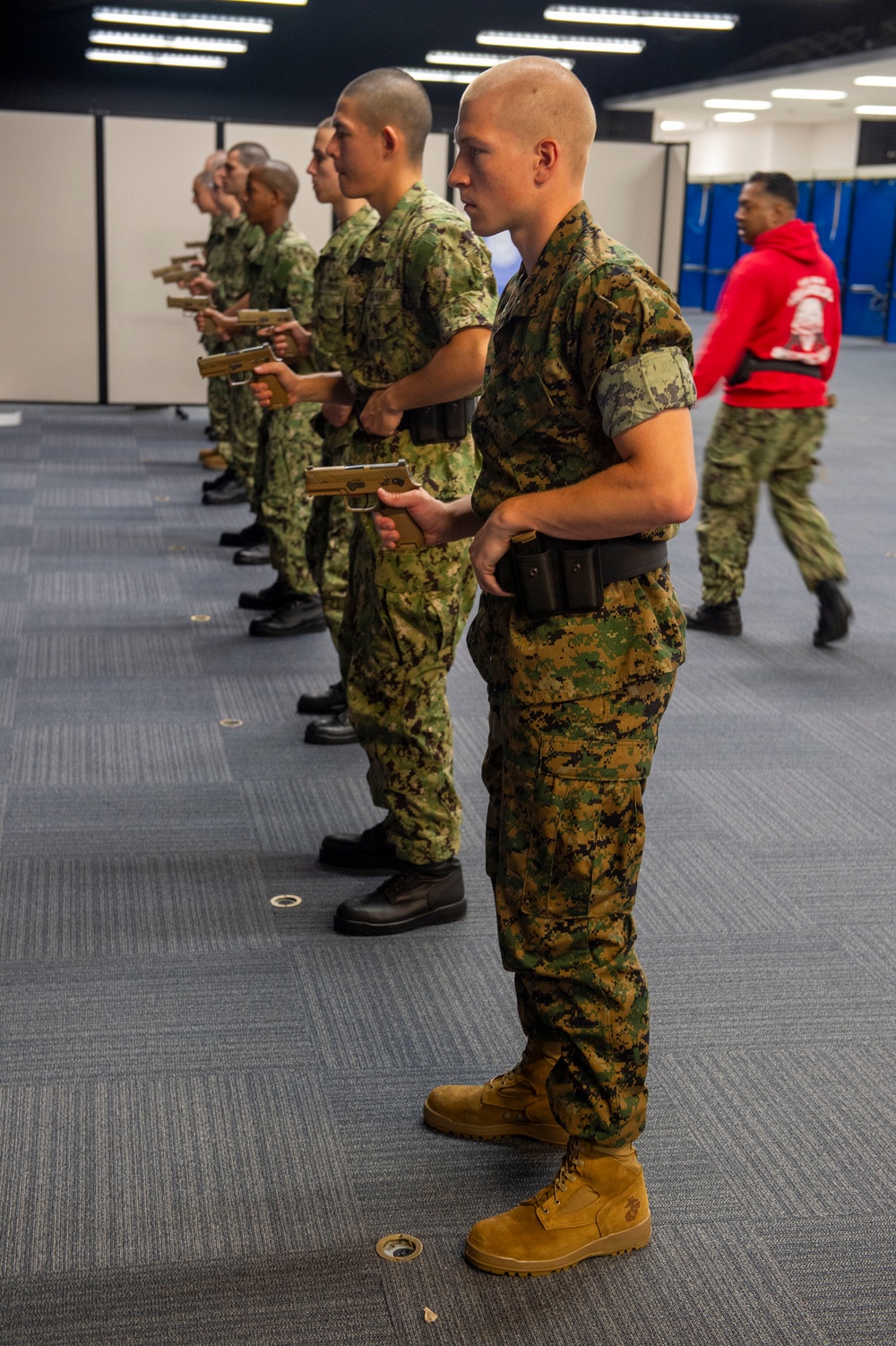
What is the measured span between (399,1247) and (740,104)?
17.8 m

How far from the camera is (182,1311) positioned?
162 centimetres

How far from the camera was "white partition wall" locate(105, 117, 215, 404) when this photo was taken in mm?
8586

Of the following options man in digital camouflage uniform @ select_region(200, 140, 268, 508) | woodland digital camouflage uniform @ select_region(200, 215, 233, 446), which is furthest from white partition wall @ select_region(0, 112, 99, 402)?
man in digital camouflage uniform @ select_region(200, 140, 268, 508)

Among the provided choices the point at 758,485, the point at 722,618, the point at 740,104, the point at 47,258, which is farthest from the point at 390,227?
the point at 740,104

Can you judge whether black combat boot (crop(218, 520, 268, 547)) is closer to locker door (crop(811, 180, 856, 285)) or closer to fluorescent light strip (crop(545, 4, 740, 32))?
fluorescent light strip (crop(545, 4, 740, 32))

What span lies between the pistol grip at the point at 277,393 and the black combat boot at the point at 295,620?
1.57 meters

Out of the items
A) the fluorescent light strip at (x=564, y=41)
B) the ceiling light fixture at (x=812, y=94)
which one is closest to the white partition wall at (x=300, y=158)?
the fluorescent light strip at (x=564, y=41)

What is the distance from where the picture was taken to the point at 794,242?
14.0 ft

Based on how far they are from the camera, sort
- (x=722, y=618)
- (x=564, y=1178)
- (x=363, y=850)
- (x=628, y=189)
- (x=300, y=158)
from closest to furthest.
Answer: (x=564, y=1178), (x=363, y=850), (x=722, y=618), (x=300, y=158), (x=628, y=189)

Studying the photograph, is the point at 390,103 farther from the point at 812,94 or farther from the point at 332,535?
the point at 812,94

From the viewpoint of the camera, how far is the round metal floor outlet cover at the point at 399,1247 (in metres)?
1.73

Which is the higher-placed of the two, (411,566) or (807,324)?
(807,324)

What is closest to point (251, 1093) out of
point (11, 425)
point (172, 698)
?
point (172, 698)

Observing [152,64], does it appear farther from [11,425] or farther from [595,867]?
[595,867]
